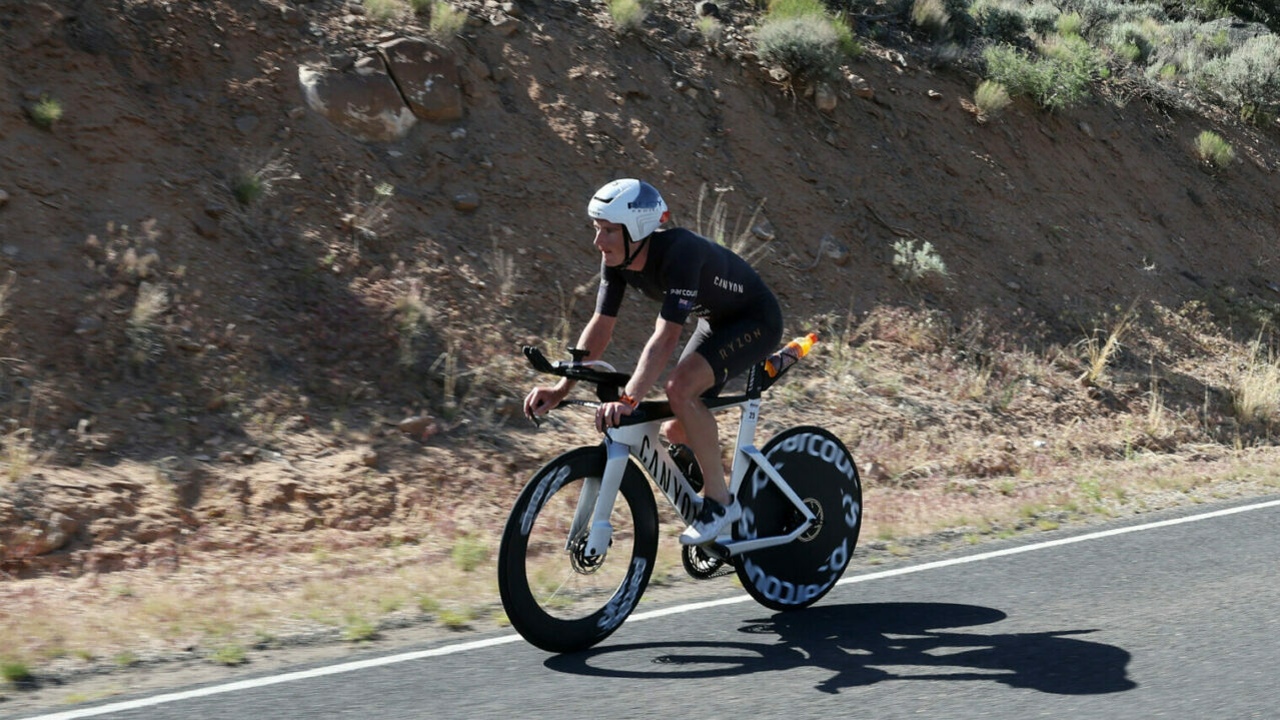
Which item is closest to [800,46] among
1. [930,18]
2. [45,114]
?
[930,18]

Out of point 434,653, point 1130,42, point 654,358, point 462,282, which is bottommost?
point 434,653

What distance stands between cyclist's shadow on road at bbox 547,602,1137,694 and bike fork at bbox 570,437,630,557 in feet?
1.68

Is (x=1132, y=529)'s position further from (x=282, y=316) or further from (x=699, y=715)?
(x=282, y=316)

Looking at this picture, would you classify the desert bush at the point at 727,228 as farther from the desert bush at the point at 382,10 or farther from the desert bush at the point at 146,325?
the desert bush at the point at 146,325

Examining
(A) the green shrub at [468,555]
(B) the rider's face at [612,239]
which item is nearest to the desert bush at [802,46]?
(A) the green shrub at [468,555]

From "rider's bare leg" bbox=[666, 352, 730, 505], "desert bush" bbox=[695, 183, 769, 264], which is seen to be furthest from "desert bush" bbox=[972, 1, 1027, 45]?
"rider's bare leg" bbox=[666, 352, 730, 505]

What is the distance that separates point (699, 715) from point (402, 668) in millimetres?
1376

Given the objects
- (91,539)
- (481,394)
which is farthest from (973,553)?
(91,539)

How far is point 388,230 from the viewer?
11.9 metres

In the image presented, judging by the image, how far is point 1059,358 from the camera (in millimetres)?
14891

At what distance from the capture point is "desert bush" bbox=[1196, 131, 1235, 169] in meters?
21.1

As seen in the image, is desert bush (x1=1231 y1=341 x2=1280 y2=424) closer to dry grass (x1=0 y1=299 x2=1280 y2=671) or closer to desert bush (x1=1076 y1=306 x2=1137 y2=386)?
dry grass (x1=0 y1=299 x2=1280 y2=671)

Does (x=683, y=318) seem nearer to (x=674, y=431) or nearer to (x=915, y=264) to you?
(x=674, y=431)

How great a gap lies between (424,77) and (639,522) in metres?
8.80
